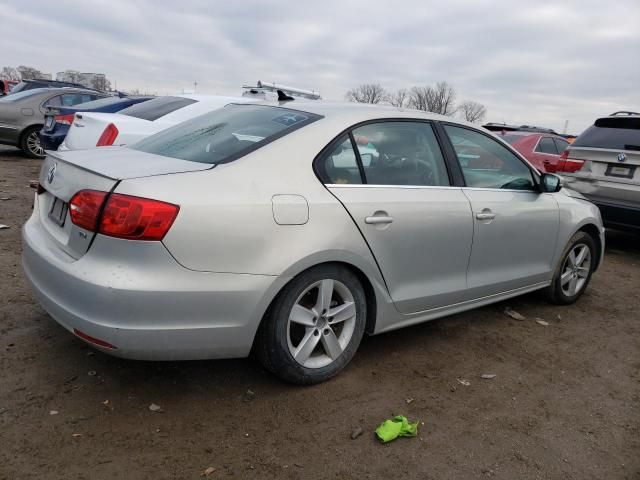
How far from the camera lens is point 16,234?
5.23 m

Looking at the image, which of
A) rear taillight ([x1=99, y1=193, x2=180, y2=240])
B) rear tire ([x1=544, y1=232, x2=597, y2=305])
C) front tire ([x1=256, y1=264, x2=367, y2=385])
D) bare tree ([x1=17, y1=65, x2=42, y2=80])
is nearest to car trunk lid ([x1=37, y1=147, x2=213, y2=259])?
rear taillight ([x1=99, y1=193, x2=180, y2=240])

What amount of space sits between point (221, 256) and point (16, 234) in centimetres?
387

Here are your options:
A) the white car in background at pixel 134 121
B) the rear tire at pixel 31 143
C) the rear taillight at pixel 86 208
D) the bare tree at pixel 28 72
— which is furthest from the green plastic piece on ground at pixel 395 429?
the bare tree at pixel 28 72

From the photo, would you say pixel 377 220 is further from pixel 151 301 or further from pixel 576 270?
pixel 576 270

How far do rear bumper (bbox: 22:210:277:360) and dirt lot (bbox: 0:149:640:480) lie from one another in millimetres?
391

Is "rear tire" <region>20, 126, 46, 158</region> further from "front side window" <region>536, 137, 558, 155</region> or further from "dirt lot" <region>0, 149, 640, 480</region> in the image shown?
"front side window" <region>536, 137, 558, 155</region>

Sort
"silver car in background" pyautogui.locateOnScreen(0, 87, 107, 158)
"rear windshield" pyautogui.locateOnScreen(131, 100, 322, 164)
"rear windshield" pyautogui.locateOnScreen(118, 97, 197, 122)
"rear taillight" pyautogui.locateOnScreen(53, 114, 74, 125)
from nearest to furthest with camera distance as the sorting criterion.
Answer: "rear windshield" pyautogui.locateOnScreen(131, 100, 322, 164), "rear windshield" pyautogui.locateOnScreen(118, 97, 197, 122), "rear taillight" pyautogui.locateOnScreen(53, 114, 74, 125), "silver car in background" pyautogui.locateOnScreen(0, 87, 107, 158)

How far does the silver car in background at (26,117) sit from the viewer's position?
35.0ft

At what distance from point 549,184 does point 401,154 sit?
1.46 m

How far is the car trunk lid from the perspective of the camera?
2383 mm

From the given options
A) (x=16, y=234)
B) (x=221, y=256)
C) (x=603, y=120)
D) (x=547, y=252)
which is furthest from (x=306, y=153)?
(x=603, y=120)

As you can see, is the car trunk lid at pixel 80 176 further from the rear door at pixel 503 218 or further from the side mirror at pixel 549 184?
the side mirror at pixel 549 184

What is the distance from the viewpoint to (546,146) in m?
9.54

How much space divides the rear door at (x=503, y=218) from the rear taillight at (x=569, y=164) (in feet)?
9.44
